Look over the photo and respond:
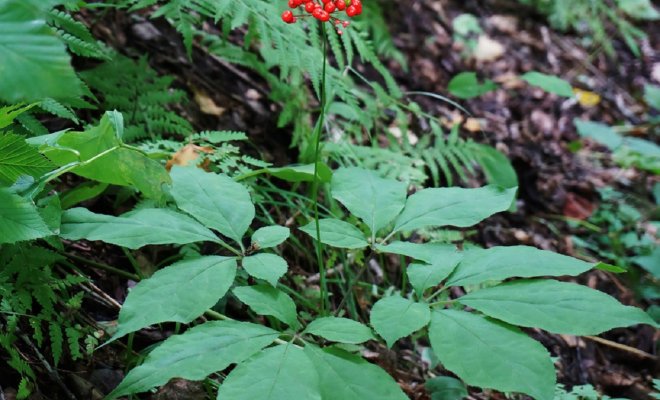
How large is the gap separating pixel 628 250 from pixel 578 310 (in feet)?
7.40

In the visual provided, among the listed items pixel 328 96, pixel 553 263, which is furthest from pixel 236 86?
pixel 553 263

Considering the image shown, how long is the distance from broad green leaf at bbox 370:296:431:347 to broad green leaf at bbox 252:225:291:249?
293mm

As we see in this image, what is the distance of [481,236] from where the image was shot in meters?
2.91

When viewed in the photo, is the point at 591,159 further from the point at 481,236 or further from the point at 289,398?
the point at 289,398

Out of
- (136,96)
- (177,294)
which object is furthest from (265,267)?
(136,96)

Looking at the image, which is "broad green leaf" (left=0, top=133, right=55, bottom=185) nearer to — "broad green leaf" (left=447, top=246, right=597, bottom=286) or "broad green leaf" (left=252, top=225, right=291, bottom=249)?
"broad green leaf" (left=252, top=225, right=291, bottom=249)

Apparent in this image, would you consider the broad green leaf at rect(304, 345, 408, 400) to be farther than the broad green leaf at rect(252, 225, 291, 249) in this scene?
No

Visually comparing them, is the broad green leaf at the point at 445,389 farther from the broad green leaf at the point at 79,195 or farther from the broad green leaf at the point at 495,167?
the broad green leaf at the point at 495,167

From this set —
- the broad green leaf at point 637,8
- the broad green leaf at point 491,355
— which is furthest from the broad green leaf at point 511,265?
the broad green leaf at point 637,8

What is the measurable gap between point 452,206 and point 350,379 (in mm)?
571

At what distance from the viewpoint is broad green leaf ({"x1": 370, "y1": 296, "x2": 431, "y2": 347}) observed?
115 cm

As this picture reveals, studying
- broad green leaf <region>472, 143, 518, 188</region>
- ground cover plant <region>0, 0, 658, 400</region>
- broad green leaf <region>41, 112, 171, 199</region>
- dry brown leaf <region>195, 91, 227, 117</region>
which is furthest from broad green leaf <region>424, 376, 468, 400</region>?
dry brown leaf <region>195, 91, 227, 117</region>

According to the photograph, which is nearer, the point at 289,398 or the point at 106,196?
the point at 289,398

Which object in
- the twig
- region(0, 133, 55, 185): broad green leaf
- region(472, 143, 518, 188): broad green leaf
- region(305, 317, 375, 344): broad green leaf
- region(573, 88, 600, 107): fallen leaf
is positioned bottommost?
the twig
